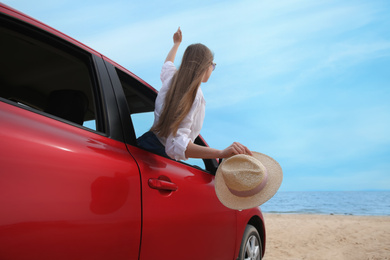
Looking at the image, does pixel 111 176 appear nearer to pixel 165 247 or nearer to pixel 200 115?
pixel 165 247

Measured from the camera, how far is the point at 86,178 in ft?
4.81

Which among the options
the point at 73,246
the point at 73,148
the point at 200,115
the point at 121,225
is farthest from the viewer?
the point at 200,115

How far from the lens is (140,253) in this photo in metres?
1.71

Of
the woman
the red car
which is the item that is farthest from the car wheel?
the woman

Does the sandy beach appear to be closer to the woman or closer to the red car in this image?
the red car

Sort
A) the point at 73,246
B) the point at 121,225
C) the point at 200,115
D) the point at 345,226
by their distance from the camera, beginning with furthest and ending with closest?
the point at 345,226
the point at 200,115
the point at 121,225
the point at 73,246

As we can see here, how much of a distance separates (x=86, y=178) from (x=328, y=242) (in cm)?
737

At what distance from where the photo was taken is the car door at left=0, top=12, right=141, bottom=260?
121 centimetres

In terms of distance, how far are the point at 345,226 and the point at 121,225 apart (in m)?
10.1

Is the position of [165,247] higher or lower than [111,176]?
lower

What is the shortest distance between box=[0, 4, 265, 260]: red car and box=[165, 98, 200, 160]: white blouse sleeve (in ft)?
0.33

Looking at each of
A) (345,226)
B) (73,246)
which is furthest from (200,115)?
(345,226)

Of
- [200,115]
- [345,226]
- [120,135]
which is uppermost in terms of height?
[200,115]

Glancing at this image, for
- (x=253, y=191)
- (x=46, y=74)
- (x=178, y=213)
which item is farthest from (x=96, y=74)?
(x=253, y=191)
